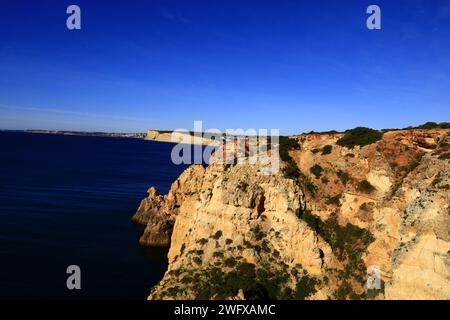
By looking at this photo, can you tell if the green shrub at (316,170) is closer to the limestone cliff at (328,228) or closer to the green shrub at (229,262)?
the limestone cliff at (328,228)

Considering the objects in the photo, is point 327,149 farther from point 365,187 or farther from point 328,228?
point 328,228

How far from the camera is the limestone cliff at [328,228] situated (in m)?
29.4

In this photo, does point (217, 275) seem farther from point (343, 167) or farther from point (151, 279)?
point (343, 167)

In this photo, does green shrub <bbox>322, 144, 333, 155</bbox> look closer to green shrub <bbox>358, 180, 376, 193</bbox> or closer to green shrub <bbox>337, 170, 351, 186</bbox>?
green shrub <bbox>337, 170, 351, 186</bbox>

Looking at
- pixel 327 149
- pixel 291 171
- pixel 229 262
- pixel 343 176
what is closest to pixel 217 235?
pixel 229 262

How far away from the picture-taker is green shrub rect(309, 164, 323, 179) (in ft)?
144

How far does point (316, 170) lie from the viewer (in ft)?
146

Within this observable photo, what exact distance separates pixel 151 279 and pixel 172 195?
2447cm

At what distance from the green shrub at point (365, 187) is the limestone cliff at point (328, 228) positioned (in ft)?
0.37

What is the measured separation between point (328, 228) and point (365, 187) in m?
6.46

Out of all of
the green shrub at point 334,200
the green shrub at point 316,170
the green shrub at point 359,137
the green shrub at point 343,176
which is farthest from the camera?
the green shrub at point 359,137

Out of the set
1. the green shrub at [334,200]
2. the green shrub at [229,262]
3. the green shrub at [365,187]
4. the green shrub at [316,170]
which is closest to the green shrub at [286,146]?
the green shrub at [316,170]

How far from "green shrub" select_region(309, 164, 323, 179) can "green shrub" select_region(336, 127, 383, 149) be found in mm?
4759
